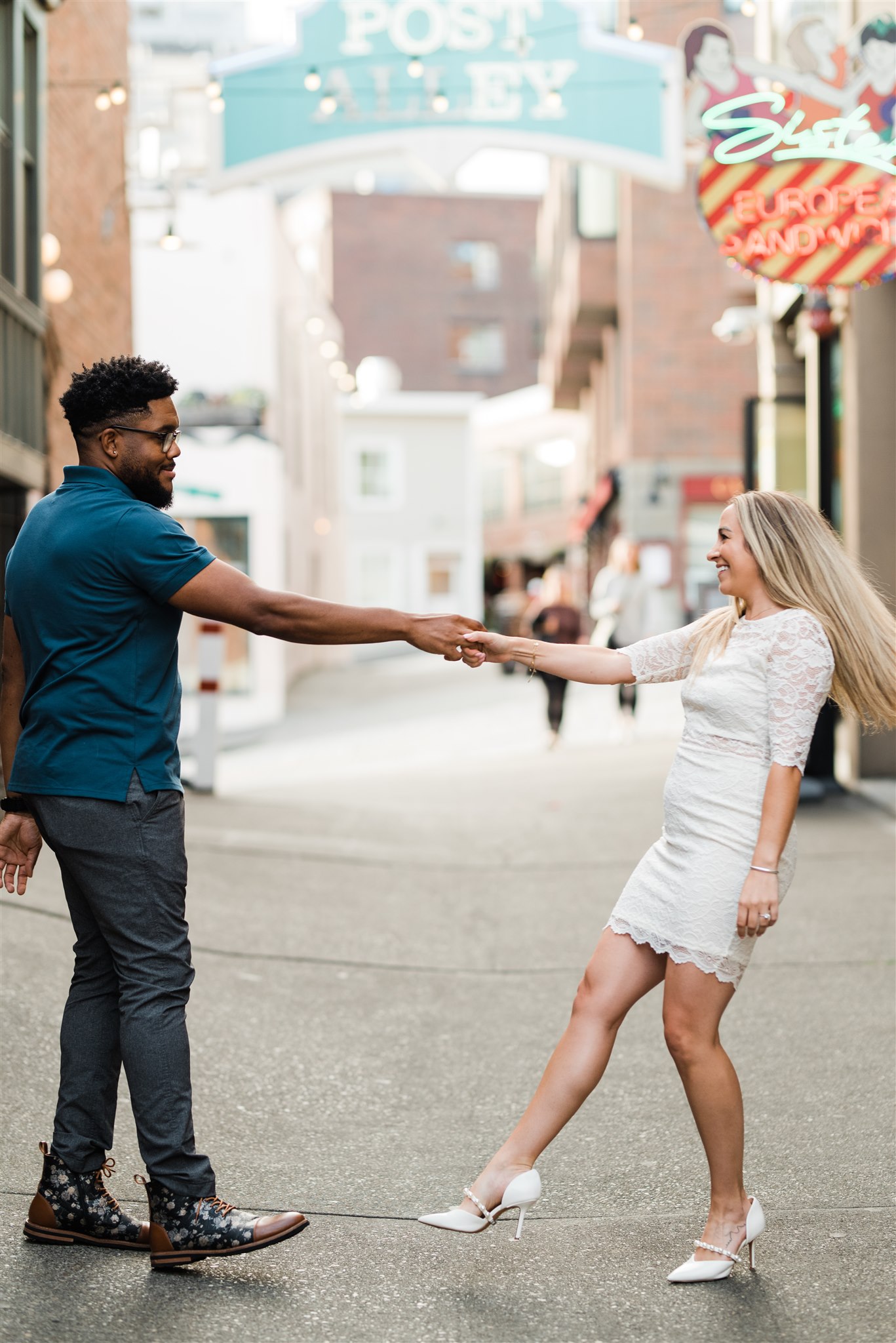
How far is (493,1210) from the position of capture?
138 inches

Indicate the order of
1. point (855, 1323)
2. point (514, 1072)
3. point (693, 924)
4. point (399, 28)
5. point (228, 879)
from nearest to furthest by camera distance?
point (855, 1323), point (693, 924), point (514, 1072), point (228, 879), point (399, 28)

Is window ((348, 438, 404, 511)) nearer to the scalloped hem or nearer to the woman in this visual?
the woman

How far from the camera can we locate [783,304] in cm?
1364

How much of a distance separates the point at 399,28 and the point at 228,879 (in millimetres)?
7310

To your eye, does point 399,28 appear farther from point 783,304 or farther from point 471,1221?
point 471,1221

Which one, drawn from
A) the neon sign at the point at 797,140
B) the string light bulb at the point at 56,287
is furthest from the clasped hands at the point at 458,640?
the string light bulb at the point at 56,287

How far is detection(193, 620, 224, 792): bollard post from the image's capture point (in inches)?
468

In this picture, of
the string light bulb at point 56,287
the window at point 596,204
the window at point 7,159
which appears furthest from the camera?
the window at point 596,204

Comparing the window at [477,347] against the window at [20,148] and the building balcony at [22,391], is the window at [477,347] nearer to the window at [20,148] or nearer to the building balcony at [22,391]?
the window at [20,148]

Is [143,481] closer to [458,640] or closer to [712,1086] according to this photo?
[458,640]

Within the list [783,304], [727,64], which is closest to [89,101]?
[783,304]

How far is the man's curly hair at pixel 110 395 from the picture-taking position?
11.5 feet

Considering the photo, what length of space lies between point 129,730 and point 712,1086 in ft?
4.99

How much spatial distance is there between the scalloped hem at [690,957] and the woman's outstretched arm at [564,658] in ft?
2.07
